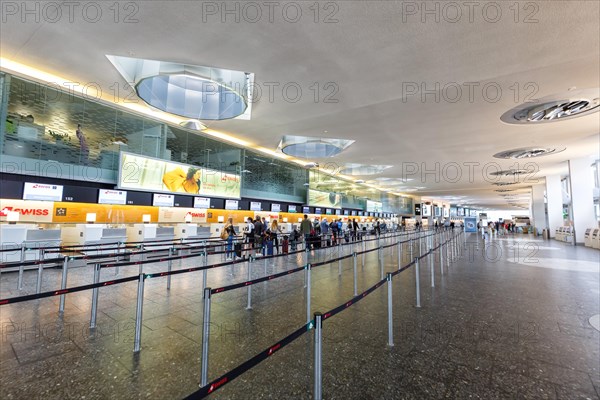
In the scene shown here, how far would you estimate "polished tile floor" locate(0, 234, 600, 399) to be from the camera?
228 centimetres

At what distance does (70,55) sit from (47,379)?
21.8 feet

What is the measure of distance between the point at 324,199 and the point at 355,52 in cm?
1660

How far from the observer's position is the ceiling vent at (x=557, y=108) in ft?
23.6

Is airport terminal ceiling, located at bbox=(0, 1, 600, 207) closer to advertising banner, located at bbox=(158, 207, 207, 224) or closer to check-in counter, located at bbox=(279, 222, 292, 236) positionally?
advertising banner, located at bbox=(158, 207, 207, 224)

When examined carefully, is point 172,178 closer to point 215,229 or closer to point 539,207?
point 215,229


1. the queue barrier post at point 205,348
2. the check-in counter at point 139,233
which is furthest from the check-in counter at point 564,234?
the check-in counter at point 139,233

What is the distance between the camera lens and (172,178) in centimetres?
1034

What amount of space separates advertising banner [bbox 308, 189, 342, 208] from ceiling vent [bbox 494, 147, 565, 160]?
38.0ft

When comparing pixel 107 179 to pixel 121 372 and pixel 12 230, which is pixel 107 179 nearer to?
pixel 12 230

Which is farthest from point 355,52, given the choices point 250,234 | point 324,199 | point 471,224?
point 471,224

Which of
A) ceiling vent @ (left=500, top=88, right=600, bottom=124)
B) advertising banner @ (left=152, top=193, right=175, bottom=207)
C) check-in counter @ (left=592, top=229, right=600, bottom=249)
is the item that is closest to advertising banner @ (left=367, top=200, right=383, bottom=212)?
check-in counter @ (left=592, top=229, right=600, bottom=249)

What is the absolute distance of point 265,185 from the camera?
16.0 metres

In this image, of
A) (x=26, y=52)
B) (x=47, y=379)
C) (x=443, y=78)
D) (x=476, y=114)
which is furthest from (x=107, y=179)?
(x=476, y=114)

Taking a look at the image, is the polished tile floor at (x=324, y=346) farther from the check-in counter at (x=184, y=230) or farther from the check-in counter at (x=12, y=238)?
the check-in counter at (x=184, y=230)
